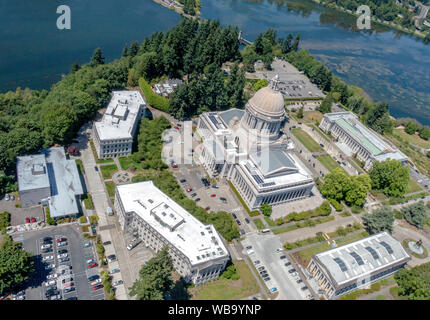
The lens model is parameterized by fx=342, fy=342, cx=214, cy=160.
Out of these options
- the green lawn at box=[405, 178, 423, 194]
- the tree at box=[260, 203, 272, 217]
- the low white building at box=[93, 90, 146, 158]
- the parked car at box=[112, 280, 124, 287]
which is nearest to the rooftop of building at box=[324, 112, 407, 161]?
the green lawn at box=[405, 178, 423, 194]

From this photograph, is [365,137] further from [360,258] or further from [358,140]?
[360,258]

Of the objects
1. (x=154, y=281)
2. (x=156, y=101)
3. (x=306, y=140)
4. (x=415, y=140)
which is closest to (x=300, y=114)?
(x=306, y=140)

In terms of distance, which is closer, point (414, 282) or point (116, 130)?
point (414, 282)

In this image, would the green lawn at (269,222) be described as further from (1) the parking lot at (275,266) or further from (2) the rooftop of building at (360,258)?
(2) the rooftop of building at (360,258)

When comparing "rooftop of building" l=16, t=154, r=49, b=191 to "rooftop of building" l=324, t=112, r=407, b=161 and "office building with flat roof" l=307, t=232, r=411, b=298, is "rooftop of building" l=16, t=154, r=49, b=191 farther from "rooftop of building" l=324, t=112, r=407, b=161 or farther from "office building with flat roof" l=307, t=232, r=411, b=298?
"rooftop of building" l=324, t=112, r=407, b=161

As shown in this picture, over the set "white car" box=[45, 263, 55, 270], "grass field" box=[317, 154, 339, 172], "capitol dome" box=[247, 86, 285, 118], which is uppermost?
"capitol dome" box=[247, 86, 285, 118]

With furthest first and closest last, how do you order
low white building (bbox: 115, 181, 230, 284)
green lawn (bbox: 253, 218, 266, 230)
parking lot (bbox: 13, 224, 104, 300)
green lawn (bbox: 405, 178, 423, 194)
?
green lawn (bbox: 405, 178, 423, 194) → green lawn (bbox: 253, 218, 266, 230) → low white building (bbox: 115, 181, 230, 284) → parking lot (bbox: 13, 224, 104, 300)
